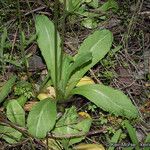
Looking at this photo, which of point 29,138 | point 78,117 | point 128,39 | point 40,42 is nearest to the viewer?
point 29,138

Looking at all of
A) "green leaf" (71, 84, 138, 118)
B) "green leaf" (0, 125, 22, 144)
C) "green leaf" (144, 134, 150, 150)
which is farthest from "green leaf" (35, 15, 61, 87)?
"green leaf" (144, 134, 150, 150)

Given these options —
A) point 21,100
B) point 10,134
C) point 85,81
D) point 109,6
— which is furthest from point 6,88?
point 109,6

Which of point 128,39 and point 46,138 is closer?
point 46,138

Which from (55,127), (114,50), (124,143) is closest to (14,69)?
(55,127)

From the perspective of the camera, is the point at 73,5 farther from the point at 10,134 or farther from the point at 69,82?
the point at 10,134

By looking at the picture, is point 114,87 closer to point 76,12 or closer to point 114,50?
point 114,50

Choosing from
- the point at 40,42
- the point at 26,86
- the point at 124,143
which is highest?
the point at 40,42
